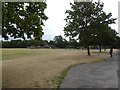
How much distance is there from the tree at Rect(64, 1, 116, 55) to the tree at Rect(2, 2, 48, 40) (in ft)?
118

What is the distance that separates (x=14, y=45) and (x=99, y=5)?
112m

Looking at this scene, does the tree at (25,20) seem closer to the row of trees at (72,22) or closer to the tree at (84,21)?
the row of trees at (72,22)

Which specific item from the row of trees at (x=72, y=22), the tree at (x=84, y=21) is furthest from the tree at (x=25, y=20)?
the tree at (x=84, y=21)

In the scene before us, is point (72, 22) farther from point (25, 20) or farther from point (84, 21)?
point (25, 20)

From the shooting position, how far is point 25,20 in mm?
15664

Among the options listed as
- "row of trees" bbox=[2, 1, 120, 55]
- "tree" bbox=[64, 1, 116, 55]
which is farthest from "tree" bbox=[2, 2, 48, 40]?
"tree" bbox=[64, 1, 116, 55]

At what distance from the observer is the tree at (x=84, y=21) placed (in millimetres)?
52875

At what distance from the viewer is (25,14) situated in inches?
608

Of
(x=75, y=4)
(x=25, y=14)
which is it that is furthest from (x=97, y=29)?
(x=25, y=14)

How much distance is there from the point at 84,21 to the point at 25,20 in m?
38.5

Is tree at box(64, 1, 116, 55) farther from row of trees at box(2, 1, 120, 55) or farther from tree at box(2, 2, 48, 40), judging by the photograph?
tree at box(2, 2, 48, 40)

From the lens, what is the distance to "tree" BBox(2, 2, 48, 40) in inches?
564

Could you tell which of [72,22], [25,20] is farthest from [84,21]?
[25,20]

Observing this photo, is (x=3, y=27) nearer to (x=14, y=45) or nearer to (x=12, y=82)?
(x=12, y=82)
